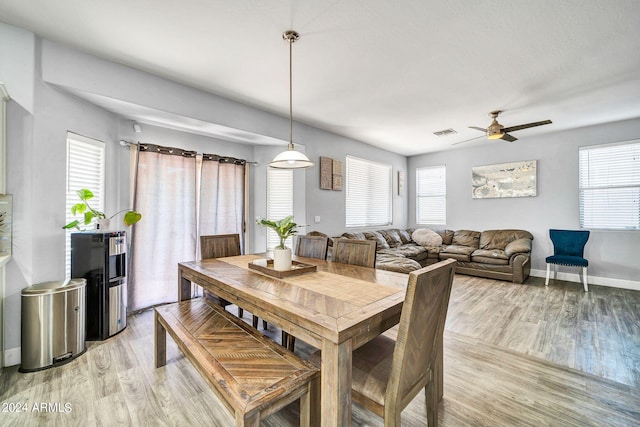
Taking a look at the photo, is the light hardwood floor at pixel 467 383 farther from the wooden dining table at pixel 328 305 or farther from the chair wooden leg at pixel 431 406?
the wooden dining table at pixel 328 305

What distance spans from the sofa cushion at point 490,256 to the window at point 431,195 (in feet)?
4.84

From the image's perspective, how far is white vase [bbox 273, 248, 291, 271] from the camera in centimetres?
216

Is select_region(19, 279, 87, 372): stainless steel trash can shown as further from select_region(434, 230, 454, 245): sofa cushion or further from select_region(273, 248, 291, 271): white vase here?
select_region(434, 230, 454, 245): sofa cushion

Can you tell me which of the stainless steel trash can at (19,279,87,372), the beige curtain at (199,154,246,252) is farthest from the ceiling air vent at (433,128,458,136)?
the stainless steel trash can at (19,279,87,372)

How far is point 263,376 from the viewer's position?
1.35 m

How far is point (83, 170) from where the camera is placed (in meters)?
2.87

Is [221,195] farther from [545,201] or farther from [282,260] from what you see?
[545,201]

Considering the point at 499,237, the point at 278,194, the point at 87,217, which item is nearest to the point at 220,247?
the point at 87,217

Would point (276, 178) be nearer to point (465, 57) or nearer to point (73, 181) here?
point (73, 181)

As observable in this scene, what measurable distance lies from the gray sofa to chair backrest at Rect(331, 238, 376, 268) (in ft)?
5.20

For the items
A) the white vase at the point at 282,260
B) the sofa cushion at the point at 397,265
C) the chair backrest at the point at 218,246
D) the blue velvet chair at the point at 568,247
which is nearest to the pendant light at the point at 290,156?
the white vase at the point at 282,260

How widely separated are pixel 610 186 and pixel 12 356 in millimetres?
8169

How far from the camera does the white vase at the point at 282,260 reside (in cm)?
216

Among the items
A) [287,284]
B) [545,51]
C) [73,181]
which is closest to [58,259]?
[73,181]
